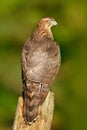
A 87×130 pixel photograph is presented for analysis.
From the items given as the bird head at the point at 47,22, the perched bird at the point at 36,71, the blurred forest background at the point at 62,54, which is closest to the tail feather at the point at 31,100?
the perched bird at the point at 36,71

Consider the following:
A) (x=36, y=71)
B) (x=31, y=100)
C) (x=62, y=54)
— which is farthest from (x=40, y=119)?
(x=62, y=54)

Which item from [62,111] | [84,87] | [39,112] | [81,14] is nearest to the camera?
[39,112]

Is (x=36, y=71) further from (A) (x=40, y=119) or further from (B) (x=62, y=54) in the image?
(B) (x=62, y=54)

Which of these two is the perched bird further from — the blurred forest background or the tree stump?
the blurred forest background

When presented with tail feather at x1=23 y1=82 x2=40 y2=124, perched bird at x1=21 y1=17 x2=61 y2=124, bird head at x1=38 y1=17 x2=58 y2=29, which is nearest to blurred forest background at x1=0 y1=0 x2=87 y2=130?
bird head at x1=38 y1=17 x2=58 y2=29

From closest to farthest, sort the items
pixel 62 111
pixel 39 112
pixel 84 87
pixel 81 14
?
pixel 39 112
pixel 84 87
pixel 62 111
pixel 81 14

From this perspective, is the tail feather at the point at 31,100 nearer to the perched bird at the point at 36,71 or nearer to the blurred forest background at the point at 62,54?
the perched bird at the point at 36,71

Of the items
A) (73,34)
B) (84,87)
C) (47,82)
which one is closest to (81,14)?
(73,34)

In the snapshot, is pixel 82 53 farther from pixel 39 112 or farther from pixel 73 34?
pixel 39 112
